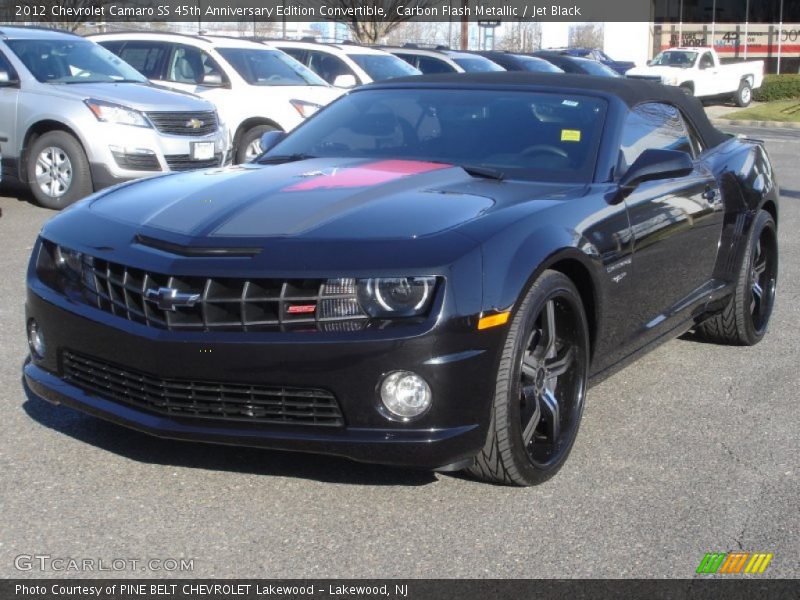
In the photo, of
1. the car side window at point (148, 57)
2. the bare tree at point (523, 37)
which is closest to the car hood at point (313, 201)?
the car side window at point (148, 57)

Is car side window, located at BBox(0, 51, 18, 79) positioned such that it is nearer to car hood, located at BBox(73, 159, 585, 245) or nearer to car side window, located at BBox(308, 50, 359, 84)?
car side window, located at BBox(308, 50, 359, 84)

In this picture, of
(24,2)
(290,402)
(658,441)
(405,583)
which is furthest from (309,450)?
(24,2)

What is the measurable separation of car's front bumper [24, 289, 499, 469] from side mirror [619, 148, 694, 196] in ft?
4.55

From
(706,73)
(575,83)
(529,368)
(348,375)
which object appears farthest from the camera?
(706,73)

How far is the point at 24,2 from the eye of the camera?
3416 cm

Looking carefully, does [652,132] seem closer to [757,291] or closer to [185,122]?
[757,291]

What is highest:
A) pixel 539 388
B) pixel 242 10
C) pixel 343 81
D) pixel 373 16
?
pixel 242 10

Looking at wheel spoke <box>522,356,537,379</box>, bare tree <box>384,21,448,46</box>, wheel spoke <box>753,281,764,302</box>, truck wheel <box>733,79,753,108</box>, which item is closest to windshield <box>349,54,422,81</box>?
wheel spoke <box>753,281,764,302</box>

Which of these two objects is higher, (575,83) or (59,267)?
(575,83)

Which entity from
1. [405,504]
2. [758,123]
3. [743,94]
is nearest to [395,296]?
[405,504]

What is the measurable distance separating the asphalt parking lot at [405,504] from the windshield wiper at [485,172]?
1.11 metres

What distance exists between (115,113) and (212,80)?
2.51 m

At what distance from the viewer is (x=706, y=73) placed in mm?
33688

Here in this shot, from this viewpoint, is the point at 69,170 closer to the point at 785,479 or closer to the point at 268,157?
the point at 268,157
